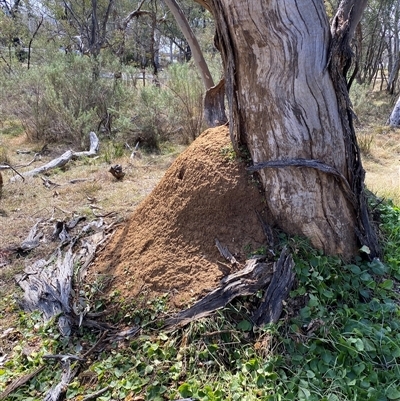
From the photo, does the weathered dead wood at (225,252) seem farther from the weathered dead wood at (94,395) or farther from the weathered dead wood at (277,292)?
the weathered dead wood at (94,395)

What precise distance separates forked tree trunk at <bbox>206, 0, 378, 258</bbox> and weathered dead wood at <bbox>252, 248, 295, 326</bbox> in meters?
0.24

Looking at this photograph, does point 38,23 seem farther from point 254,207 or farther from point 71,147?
point 254,207

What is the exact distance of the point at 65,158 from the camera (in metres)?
6.48

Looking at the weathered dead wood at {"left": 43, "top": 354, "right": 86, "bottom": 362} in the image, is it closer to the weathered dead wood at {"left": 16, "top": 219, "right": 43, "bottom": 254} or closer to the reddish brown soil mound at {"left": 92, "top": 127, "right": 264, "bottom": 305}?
the reddish brown soil mound at {"left": 92, "top": 127, "right": 264, "bottom": 305}

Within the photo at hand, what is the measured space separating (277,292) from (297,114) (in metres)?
0.92

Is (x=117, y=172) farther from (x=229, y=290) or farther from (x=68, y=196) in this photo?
(x=229, y=290)

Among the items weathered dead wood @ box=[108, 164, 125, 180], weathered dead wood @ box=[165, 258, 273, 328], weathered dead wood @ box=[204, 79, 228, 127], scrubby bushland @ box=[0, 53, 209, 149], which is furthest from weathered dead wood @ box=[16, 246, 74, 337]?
scrubby bushland @ box=[0, 53, 209, 149]

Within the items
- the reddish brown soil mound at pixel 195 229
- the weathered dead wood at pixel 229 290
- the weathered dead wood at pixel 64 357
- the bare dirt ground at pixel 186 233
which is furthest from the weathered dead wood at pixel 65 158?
the weathered dead wood at pixel 229 290

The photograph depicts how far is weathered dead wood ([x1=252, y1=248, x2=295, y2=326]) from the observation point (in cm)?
174

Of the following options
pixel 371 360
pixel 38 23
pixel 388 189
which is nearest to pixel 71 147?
pixel 388 189

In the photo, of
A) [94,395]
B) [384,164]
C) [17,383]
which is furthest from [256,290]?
[384,164]

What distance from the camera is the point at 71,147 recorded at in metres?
7.81

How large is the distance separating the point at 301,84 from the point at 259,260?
94cm

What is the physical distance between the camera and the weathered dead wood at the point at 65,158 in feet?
19.3
